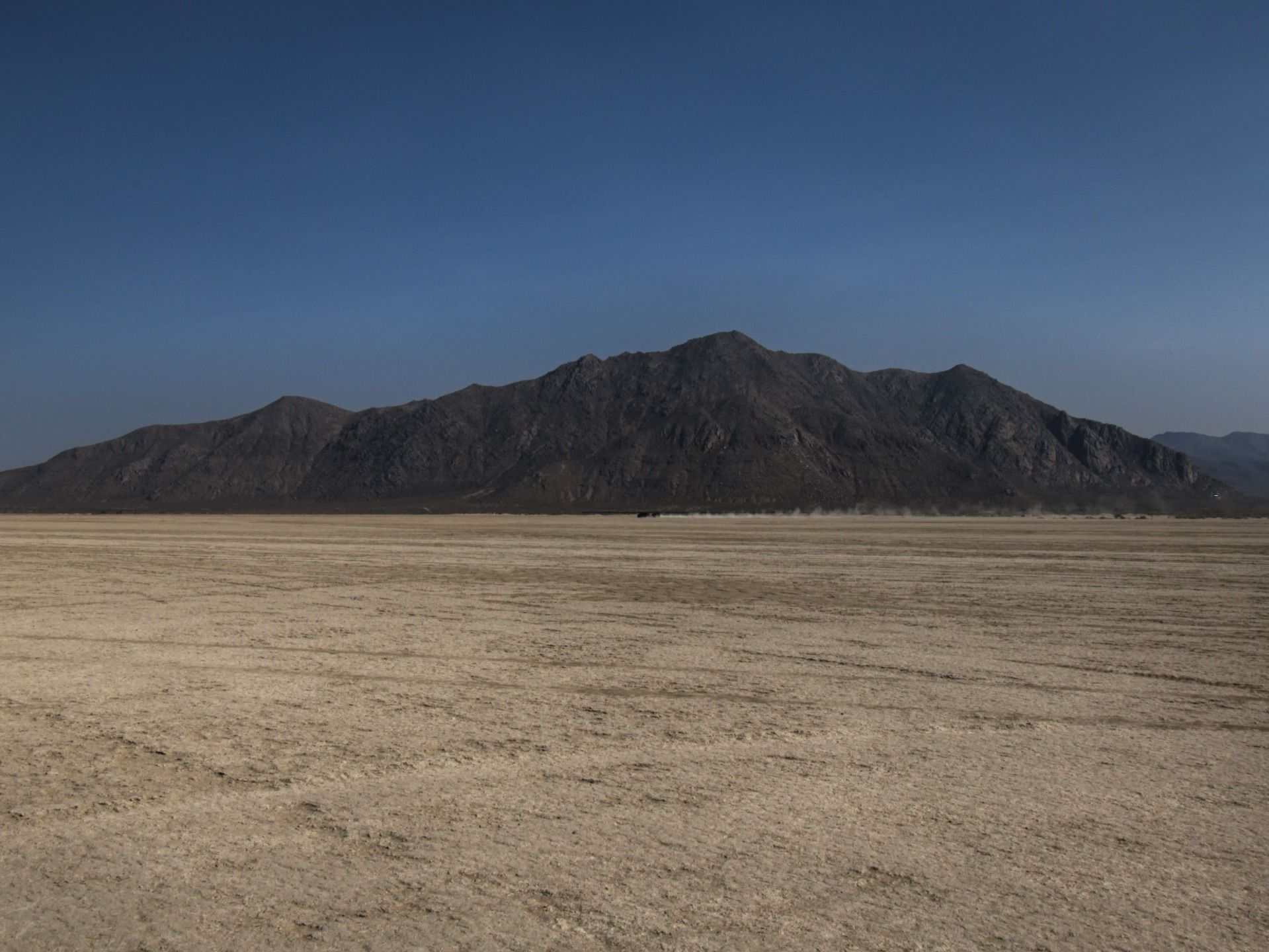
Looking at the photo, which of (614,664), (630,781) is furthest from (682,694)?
(630,781)

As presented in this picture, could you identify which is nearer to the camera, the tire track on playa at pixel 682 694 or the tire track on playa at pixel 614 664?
the tire track on playa at pixel 682 694

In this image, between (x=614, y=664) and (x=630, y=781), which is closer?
(x=630, y=781)

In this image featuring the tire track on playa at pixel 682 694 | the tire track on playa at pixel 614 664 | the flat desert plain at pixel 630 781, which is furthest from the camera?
the tire track on playa at pixel 614 664

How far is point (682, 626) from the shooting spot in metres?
14.0

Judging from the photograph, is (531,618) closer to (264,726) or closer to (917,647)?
(917,647)

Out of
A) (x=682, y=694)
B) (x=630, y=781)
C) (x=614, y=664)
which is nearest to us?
(x=630, y=781)

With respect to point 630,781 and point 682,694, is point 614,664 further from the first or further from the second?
point 630,781

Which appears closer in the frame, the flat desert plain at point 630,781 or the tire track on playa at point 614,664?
the flat desert plain at point 630,781

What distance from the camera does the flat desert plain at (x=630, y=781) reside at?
420 centimetres

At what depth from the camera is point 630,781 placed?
613 centimetres

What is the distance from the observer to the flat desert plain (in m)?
4.20

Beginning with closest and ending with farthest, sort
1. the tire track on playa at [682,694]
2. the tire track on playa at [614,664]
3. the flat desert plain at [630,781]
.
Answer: the flat desert plain at [630,781]
the tire track on playa at [682,694]
the tire track on playa at [614,664]

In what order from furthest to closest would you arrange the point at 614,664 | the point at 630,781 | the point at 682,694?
the point at 614,664
the point at 682,694
the point at 630,781

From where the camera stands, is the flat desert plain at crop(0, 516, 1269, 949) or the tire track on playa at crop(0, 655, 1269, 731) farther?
the tire track on playa at crop(0, 655, 1269, 731)
